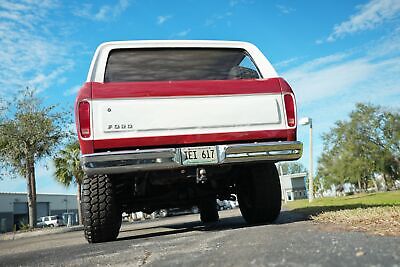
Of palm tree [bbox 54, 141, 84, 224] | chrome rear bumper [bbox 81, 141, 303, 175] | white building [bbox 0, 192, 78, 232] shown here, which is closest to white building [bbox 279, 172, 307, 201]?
white building [bbox 0, 192, 78, 232]

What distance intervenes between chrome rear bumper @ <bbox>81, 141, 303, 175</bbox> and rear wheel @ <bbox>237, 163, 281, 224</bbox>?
74 cm

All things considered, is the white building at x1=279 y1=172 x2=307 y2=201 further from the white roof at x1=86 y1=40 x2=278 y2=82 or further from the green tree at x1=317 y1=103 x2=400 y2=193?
the white roof at x1=86 y1=40 x2=278 y2=82

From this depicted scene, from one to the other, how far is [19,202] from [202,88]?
194ft

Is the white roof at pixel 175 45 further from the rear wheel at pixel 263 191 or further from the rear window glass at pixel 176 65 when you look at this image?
the rear wheel at pixel 263 191

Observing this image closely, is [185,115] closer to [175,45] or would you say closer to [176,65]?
[176,65]

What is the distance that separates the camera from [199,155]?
405cm

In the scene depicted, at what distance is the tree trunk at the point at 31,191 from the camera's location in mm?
25719

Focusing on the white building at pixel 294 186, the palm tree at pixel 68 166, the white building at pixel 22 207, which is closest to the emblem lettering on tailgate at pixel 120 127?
the palm tree at pixel 68 166

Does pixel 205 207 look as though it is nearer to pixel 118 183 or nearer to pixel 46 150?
pixel 118 183

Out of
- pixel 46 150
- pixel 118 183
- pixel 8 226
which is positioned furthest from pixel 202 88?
pixel 8 226

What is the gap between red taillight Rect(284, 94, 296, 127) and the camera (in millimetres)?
4289

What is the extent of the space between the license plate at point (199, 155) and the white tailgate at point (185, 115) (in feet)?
0.59

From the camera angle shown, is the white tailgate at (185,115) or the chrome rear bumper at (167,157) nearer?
the chrome rear bumper at (167,157)

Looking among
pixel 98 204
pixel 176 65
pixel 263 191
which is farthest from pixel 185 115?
pixel 263 191
